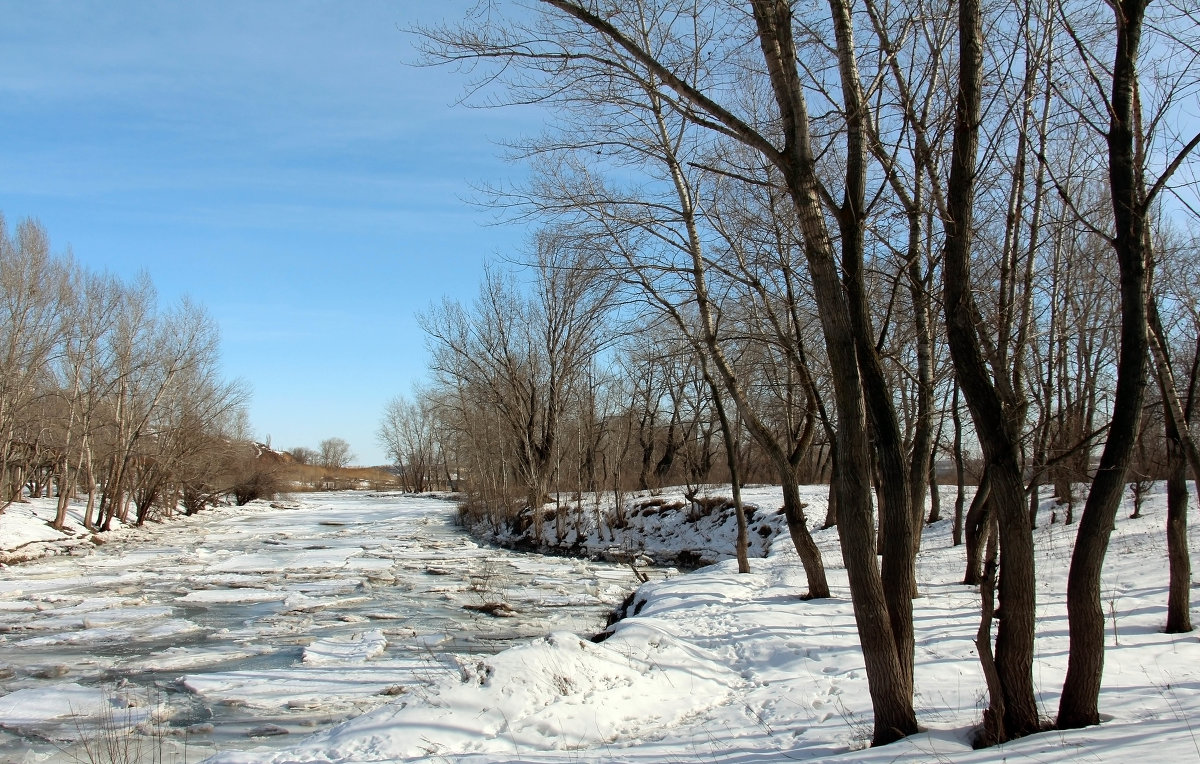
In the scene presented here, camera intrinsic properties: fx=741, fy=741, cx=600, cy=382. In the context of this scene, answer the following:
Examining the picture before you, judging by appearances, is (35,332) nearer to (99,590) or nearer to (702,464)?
(99,590)

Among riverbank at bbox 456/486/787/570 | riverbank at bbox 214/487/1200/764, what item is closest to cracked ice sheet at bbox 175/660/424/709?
riverbank at bbox 214/487/1200/764

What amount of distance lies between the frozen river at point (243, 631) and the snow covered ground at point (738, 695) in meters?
0.29

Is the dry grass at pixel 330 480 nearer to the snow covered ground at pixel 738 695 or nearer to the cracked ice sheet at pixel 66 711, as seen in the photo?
the cracked ice sheet at pixel 66 711

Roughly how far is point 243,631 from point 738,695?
28.4 ft

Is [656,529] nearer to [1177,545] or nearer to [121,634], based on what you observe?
[121,634]

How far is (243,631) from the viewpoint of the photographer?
1178 cm

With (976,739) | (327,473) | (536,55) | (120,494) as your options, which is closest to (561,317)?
(120,494)

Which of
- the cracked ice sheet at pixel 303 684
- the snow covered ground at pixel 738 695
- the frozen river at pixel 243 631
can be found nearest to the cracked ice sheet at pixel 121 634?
the frozen river at pixel 243 631

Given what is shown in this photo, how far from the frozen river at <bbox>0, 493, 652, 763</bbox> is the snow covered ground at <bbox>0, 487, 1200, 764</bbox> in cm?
29

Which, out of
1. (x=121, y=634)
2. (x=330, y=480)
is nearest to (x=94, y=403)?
(x=121, y=634)

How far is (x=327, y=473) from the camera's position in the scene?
291 ft

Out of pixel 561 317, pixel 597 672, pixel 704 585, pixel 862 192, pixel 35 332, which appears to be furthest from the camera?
pixel 561 317

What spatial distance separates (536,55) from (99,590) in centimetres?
1615

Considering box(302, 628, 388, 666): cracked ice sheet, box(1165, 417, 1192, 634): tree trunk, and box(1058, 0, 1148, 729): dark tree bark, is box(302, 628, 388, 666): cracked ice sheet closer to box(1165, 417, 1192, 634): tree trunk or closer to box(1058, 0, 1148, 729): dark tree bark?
box(1058, 0, 1148, 729): dark tree bark
